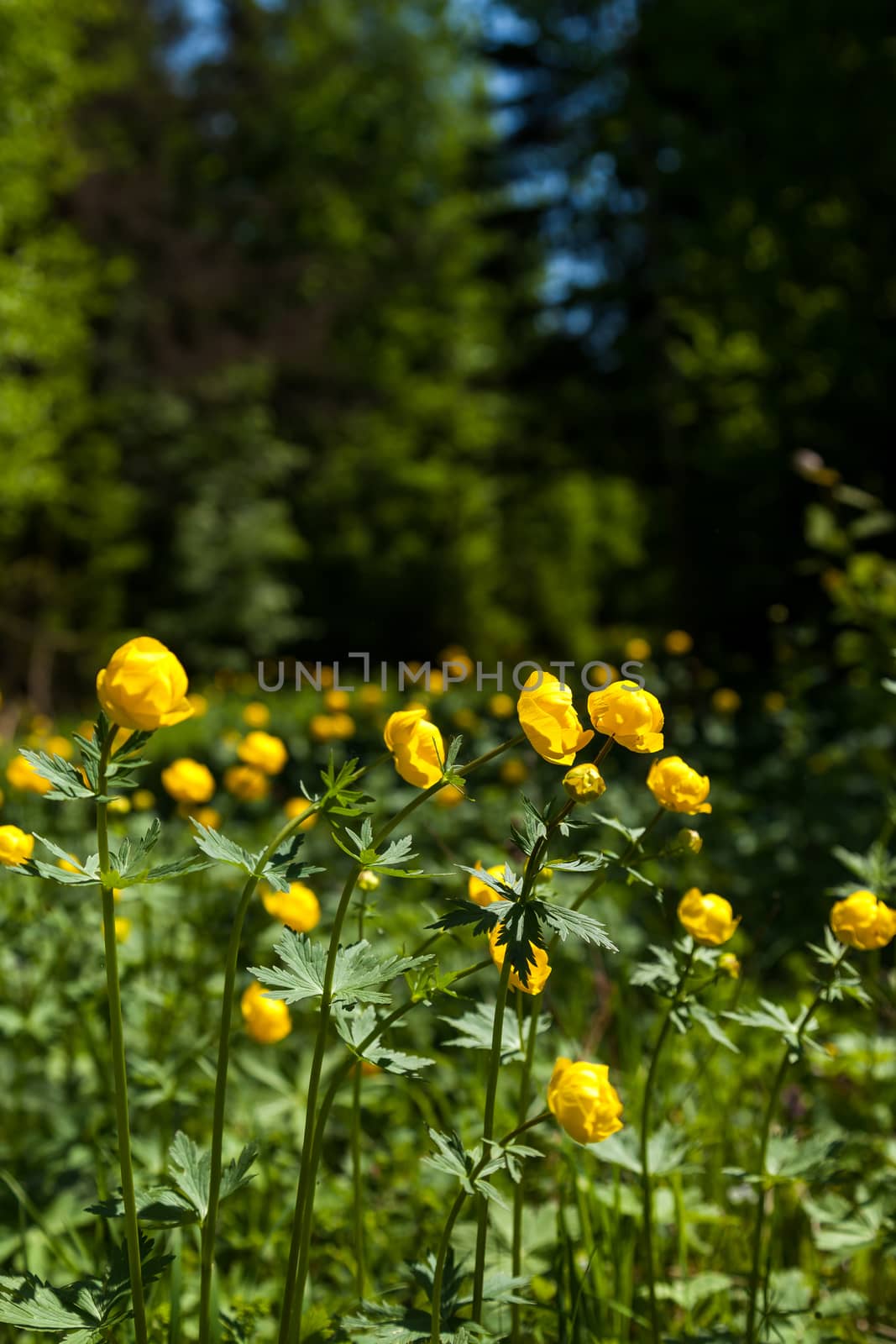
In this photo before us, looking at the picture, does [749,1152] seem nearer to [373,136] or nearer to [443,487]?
[443,487]

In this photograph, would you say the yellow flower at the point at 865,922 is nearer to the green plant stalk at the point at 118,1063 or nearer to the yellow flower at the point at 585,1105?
the yellow flower at the point at 585,1105

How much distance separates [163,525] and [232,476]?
87cm

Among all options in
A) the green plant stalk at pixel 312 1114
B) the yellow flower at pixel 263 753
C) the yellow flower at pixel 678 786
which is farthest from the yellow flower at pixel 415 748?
the yellow flower at pixel 263 753

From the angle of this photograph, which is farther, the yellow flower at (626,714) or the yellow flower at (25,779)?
the yellow flower at (25,779)

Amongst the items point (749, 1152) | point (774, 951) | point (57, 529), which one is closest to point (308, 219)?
point (57, 529)

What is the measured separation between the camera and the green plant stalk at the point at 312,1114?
78 cm

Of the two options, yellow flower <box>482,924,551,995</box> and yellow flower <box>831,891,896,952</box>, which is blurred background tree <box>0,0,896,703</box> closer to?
yellow flower <box>831,891,896,952</box>

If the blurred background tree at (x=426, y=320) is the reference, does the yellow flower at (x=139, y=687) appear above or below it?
below

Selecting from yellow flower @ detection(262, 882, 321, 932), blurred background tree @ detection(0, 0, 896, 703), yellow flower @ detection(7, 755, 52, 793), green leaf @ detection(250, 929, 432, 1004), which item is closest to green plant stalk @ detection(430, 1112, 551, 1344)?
green leaf @ detection(250, 929, 432, 1004)

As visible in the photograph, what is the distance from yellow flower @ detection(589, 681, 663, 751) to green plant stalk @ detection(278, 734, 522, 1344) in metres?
0.07

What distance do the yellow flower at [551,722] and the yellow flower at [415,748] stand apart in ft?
0.26

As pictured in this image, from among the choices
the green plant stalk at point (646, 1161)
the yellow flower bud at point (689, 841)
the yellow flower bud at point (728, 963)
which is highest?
the yellow flower bud at point (689, 841)

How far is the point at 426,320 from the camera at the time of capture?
12.4 meters

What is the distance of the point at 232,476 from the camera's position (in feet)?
31.9
